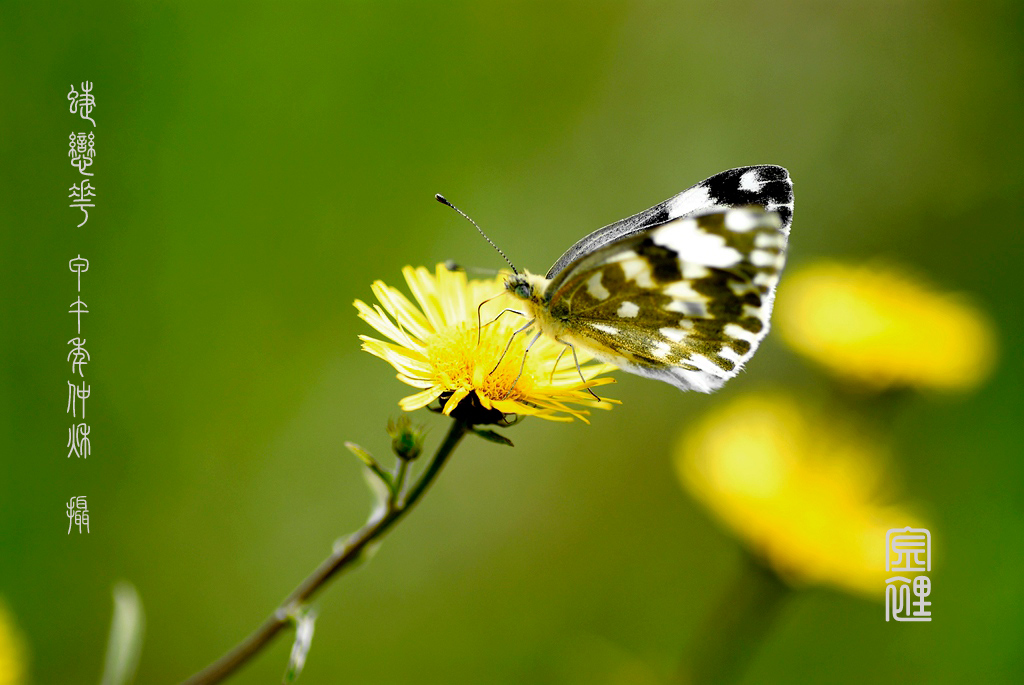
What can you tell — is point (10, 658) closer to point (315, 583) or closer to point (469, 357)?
point (315, 583)

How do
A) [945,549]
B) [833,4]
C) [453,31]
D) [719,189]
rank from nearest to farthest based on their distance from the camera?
[719,189] < [945,549] < [453,31] < [833,4]

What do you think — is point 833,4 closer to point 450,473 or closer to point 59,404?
point 450,473

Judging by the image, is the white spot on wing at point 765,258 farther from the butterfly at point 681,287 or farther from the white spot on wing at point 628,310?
the white spot on wing at point 628,310

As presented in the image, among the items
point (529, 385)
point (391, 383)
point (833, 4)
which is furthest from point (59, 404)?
point (833, 4)

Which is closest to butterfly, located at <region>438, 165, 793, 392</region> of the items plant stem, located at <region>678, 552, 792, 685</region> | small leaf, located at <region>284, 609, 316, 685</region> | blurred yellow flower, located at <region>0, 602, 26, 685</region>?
small leaf, located at <region>284, 609, 316, 685</region>

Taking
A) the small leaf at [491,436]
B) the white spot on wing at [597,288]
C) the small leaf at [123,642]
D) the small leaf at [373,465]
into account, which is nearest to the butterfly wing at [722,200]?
the white spot on wing at [597,288]

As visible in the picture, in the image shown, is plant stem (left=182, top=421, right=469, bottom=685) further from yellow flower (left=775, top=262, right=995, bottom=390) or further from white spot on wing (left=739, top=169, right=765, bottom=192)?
yellow flower (left=775, top=262, right=995, bottom=390)
